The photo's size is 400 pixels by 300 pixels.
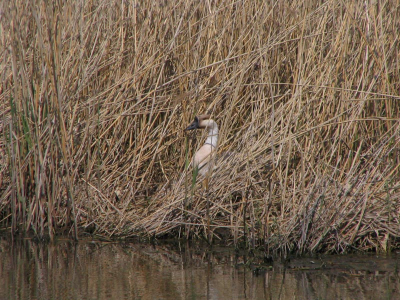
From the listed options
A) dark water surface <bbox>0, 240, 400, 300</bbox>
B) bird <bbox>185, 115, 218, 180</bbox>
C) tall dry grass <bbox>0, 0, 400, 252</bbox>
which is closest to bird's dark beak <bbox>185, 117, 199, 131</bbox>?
bird <bbox>185, 115, 218, 180</bbox>

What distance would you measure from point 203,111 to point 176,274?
177cm

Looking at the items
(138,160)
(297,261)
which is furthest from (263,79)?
(297,261)

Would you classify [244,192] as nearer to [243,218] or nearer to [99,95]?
[243,218]

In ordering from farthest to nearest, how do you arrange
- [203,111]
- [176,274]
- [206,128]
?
[203,111] < [206,128] < [176,274]

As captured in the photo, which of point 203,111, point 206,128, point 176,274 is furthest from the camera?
point 203,111

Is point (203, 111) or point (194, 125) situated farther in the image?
point (203, 111)

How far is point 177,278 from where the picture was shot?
10.9ft

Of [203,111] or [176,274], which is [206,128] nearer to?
[203,111]

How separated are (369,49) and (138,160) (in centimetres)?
192

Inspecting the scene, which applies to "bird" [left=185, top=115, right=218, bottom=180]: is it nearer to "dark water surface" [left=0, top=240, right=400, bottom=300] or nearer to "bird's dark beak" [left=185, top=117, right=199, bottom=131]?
"bird's dark beak" [left=185, top=117, right=199, bottom=131]

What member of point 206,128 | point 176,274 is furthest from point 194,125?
point 176,274

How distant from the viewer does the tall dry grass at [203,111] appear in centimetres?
383

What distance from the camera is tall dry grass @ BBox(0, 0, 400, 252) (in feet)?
12.6

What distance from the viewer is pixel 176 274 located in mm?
3393
